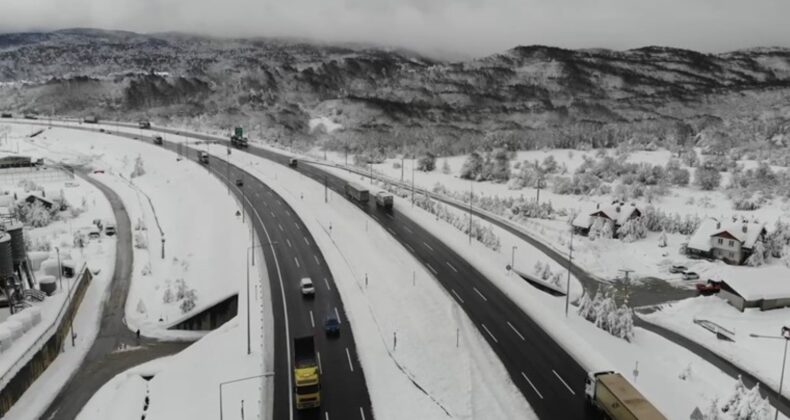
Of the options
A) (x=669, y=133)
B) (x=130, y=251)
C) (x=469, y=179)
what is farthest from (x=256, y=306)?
(x=669, y=133)

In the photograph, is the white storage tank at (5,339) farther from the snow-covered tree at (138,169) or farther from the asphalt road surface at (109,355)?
the snow-covered tree at (138,169)

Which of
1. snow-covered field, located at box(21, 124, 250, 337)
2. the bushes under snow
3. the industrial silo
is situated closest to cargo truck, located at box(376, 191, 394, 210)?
snow-covered field, located at box(21, 124, 250, 337)

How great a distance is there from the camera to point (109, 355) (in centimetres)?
5097

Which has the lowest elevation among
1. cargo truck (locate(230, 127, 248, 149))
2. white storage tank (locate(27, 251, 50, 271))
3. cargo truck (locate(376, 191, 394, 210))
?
white storage tank (locate(27, 251, 50, 271))

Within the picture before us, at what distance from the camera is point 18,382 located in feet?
144

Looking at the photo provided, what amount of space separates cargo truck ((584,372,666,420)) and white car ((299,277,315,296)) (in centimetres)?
2514

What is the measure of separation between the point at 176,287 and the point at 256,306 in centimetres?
1346

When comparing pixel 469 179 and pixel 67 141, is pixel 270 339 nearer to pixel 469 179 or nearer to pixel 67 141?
pixel 469 179

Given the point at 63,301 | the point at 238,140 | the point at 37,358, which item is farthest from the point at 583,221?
the point at 238,140

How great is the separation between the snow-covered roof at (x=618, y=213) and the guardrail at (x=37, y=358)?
66.4 metres

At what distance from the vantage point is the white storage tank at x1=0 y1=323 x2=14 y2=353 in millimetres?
46938

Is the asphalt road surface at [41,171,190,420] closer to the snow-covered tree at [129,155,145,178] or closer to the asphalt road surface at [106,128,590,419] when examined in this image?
the asphalt road surface at [106,128,590,419]

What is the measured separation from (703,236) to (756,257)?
20.9 feet

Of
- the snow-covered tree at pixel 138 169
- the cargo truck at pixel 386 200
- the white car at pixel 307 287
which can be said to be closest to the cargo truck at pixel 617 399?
the white car at pixel 307 287
